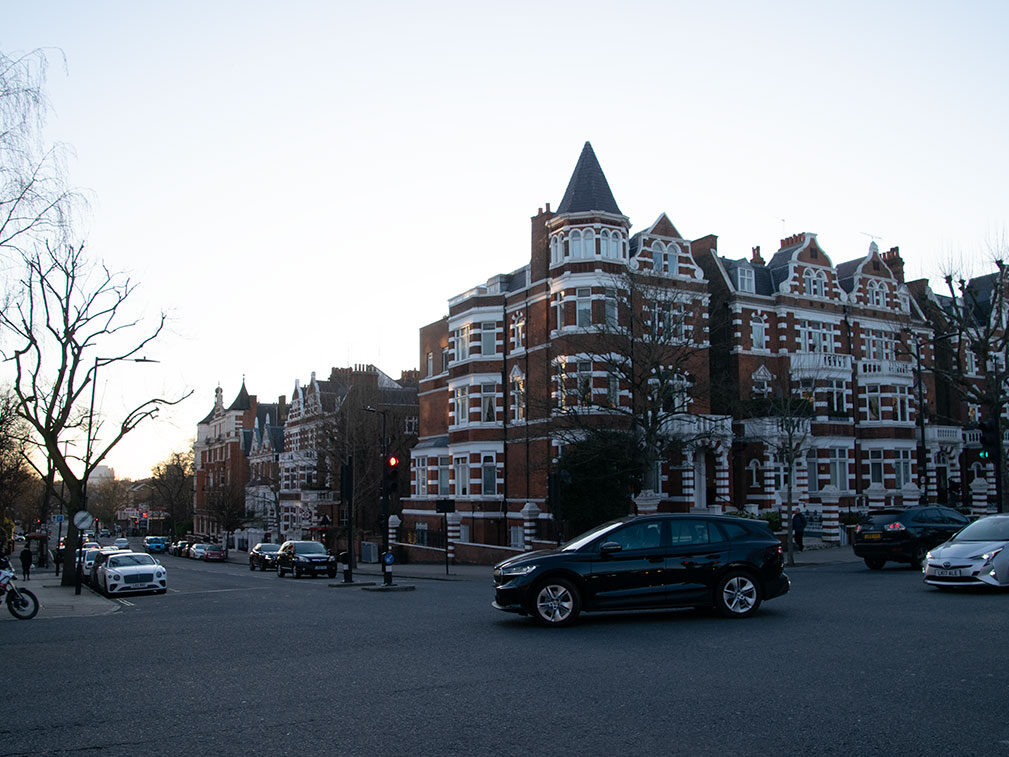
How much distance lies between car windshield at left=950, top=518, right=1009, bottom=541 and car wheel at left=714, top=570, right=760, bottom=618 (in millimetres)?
5889

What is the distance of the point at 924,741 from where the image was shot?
661 centimetres

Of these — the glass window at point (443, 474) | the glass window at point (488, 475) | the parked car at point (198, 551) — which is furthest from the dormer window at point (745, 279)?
the parked car at point (198, 551)

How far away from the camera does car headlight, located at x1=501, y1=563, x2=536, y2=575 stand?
13.2 meters

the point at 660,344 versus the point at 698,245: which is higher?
the point at 698,245

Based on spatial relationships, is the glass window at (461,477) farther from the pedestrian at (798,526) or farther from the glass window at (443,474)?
the pedestrian at (798,526)

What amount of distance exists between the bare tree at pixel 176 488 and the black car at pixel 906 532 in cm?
8183

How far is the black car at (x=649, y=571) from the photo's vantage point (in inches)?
517

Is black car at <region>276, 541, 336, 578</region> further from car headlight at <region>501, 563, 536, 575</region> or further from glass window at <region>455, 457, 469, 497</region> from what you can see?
car headlight at <region>501, 563, 536, 575</region>

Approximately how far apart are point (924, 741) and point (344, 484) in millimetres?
21314

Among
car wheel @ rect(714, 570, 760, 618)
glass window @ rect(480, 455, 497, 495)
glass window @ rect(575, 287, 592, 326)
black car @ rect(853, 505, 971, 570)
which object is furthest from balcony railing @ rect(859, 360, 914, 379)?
car wheel @ rect(714, 570, 760, 618)

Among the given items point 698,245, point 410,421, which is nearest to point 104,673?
point 698,245

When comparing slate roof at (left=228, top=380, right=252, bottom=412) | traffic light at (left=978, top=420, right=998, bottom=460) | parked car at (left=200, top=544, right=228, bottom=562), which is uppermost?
slate roof at (left=228, top=380, right=252, bottom=412)

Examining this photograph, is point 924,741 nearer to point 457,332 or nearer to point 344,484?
point 344,484

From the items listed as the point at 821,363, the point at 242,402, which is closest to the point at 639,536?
the point at 821,363
